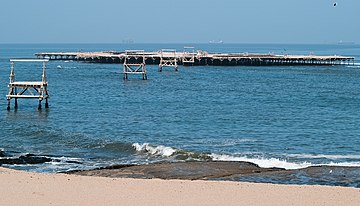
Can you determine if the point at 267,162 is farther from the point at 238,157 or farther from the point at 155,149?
the point at 155,149

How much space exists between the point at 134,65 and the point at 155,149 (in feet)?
158

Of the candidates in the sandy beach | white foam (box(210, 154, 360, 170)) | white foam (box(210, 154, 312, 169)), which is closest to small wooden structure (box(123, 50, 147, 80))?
white foam (box(210, 154, 312, 169))

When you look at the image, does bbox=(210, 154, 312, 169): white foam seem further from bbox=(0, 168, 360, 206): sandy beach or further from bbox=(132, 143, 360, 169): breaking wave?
bbox=(0, 168, 360, 206): sandy beach

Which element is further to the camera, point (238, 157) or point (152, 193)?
point (238, 157)

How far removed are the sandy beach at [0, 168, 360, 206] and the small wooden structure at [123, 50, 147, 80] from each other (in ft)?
172

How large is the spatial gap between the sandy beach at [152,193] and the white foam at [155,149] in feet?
27.2

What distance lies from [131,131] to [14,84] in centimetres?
1205

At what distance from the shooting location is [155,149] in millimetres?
24969

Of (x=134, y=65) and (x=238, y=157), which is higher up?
(x=134, y=65)

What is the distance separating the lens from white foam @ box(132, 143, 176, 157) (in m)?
24.3

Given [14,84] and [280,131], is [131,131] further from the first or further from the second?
[14,84]

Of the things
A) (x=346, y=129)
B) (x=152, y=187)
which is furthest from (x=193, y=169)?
(x=346, y=129)

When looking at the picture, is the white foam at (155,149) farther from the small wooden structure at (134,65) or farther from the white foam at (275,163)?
the small wooden structure at (134,65)

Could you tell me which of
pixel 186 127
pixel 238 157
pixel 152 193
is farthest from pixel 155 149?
pixel 152 193
